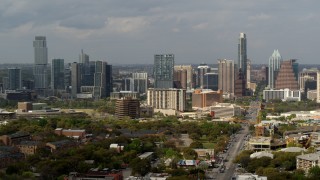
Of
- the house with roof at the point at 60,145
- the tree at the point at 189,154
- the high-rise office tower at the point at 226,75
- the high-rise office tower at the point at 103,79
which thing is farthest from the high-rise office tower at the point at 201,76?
the tree at the point at 189,154

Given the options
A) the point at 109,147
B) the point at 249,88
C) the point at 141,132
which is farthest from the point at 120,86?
the point at 109,147

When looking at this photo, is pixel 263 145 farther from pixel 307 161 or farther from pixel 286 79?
pixel 286 79

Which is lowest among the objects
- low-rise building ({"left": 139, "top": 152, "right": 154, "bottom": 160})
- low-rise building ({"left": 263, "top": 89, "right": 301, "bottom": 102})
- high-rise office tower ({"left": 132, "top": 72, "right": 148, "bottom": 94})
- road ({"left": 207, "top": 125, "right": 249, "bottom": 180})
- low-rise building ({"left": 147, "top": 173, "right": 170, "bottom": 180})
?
road ({"left": 207, "top": 125, "right": 249, "bottom": 180})

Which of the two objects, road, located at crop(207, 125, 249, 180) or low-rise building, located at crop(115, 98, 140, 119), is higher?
low-rise building, located at crop(115, 98, 140, 119)

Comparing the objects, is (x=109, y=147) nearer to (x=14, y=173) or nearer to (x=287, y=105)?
(x=14, y=173)

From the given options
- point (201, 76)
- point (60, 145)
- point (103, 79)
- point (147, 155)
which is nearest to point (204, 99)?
point (103, 79)

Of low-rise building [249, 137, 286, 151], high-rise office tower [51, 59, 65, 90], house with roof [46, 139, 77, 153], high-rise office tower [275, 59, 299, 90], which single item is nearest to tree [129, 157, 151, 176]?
house with roof [46, 139, 77, 153]

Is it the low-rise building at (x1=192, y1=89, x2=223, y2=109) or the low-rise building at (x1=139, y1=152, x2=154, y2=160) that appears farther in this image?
the low-rise building at (x1=192, y1=89, x2=223, y2=109)

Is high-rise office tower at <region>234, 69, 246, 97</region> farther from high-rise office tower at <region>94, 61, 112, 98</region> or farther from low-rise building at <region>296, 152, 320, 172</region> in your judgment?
low-rise building at <region>296, 152, 320, 172</region>
